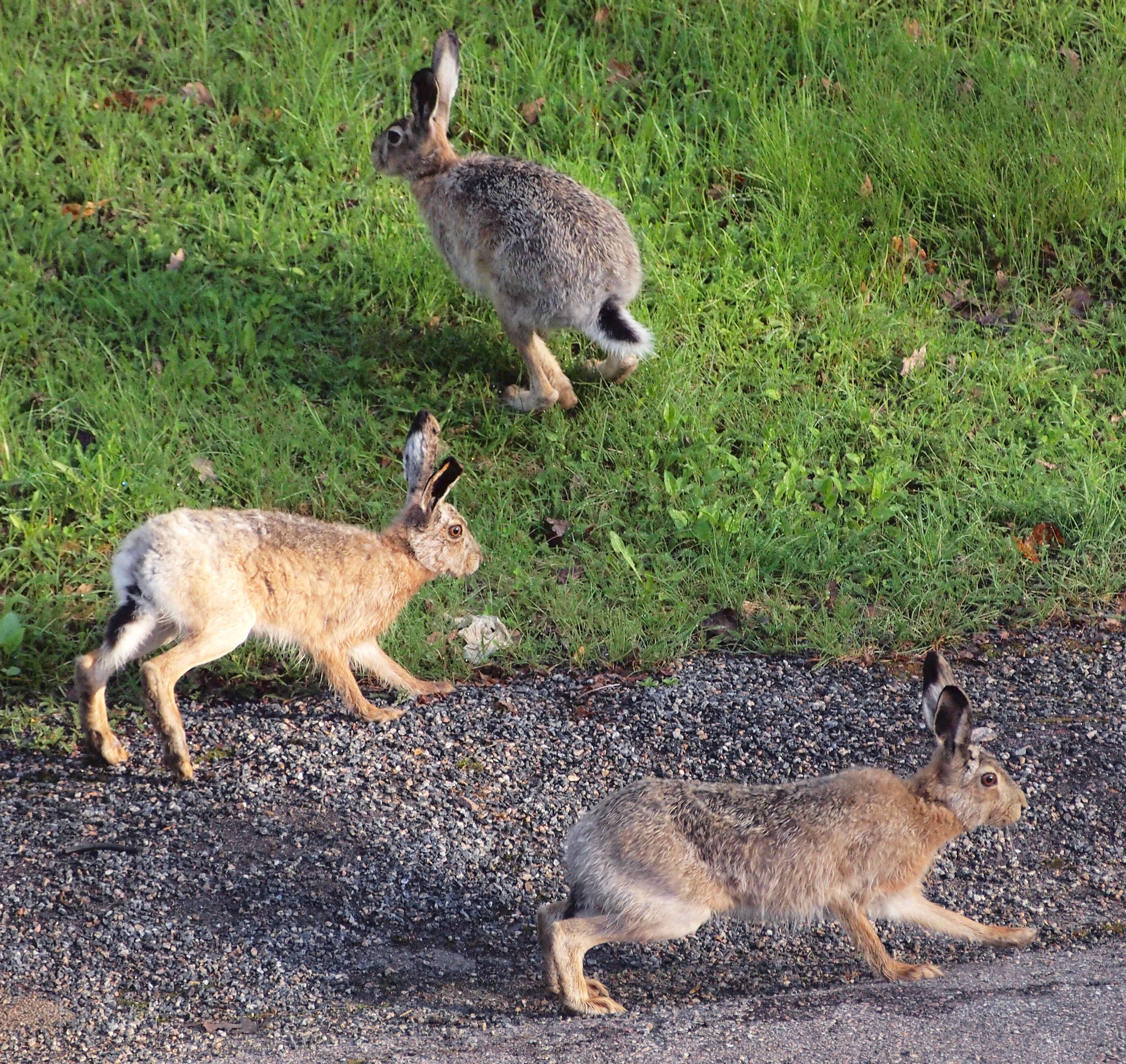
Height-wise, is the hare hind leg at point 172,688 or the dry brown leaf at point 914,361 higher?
the dry brown leaf at point 914,361

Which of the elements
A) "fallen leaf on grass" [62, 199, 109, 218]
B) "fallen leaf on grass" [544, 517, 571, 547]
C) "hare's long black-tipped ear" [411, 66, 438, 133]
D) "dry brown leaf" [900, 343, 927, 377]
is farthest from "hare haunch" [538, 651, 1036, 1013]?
"fallen leaf on grass" [62, 199, 109, 218]

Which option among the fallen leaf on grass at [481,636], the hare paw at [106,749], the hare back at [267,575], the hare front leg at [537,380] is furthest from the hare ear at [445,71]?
the hare paw at [106,749]

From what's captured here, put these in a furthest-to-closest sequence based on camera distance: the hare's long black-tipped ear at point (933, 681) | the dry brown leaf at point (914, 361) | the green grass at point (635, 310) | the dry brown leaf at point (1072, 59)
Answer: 1. the dry brown leaf at point (1072, 59)
2. the dry brown leaf at point (914, 361)
3. the green grass at point (635, 310)
4. the hare's long black-tipped ear at point (933, 681)

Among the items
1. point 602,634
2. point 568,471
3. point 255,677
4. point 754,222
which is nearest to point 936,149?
point 754,222

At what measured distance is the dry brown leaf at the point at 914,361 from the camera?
301 inches

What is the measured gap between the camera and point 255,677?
5941 millimetres

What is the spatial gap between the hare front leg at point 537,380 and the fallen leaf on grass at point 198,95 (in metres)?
2.89

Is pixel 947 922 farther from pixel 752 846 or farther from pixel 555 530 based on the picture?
pixel 555 530

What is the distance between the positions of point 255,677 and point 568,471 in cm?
198

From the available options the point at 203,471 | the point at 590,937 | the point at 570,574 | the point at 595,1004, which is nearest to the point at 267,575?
the point at 203,471

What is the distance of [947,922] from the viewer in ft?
14.4

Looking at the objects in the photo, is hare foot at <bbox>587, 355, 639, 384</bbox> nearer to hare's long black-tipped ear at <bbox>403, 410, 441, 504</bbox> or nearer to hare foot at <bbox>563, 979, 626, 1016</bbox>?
hare's long black-tipped ear at <bbox>403, 410, 441, 504</bbox>

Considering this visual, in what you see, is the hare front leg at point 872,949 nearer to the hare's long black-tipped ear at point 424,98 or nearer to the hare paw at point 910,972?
the hare paw at point 910,972

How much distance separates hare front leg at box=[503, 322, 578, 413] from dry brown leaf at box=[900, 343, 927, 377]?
1818 mm
